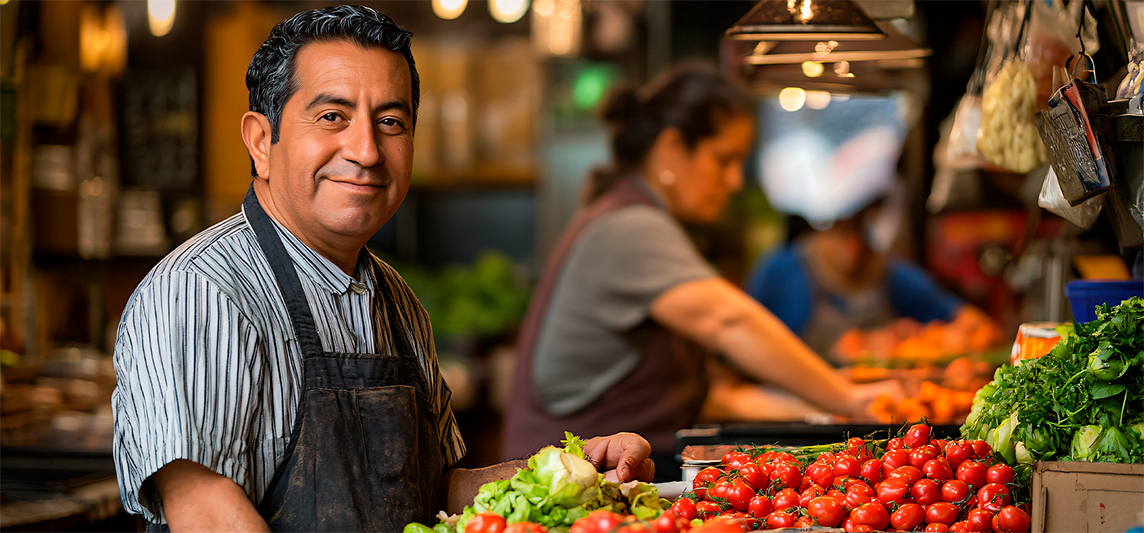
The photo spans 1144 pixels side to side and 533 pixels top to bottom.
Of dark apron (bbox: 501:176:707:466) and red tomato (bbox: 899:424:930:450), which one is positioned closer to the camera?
red tomato (bbox: 899:424:930:450)

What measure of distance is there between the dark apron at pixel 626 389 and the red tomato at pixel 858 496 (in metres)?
1.42

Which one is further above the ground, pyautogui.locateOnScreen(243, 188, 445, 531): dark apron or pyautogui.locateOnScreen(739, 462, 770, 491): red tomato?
pyautogui.locateOnScreen(243, 188, 445, 531): dark apron

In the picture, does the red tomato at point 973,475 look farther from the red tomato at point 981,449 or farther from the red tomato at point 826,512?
the red tomato at point 826,512

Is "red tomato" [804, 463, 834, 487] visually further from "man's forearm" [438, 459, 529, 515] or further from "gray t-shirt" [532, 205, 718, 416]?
"gray t-shirt" [532, 205, 718, 416]

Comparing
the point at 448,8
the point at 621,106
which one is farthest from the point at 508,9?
the point at 621,106

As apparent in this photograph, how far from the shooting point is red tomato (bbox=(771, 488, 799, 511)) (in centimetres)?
161

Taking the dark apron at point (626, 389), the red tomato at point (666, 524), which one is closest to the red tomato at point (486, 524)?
the red tomato at point (666, 524)

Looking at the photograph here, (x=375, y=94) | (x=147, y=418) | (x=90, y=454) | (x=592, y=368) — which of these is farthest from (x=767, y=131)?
(x=147, y=418)

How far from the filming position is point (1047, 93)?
7.18ft

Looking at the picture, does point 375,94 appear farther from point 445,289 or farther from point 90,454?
point 445,289

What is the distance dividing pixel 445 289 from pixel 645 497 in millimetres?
4203

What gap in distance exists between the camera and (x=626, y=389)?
3.18 m

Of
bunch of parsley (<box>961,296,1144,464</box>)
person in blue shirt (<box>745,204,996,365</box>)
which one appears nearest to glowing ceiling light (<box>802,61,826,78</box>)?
bunch of parsley (<box>961,296,1144,464</box>)

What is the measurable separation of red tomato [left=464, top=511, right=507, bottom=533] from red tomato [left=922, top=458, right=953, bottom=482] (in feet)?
2.61
